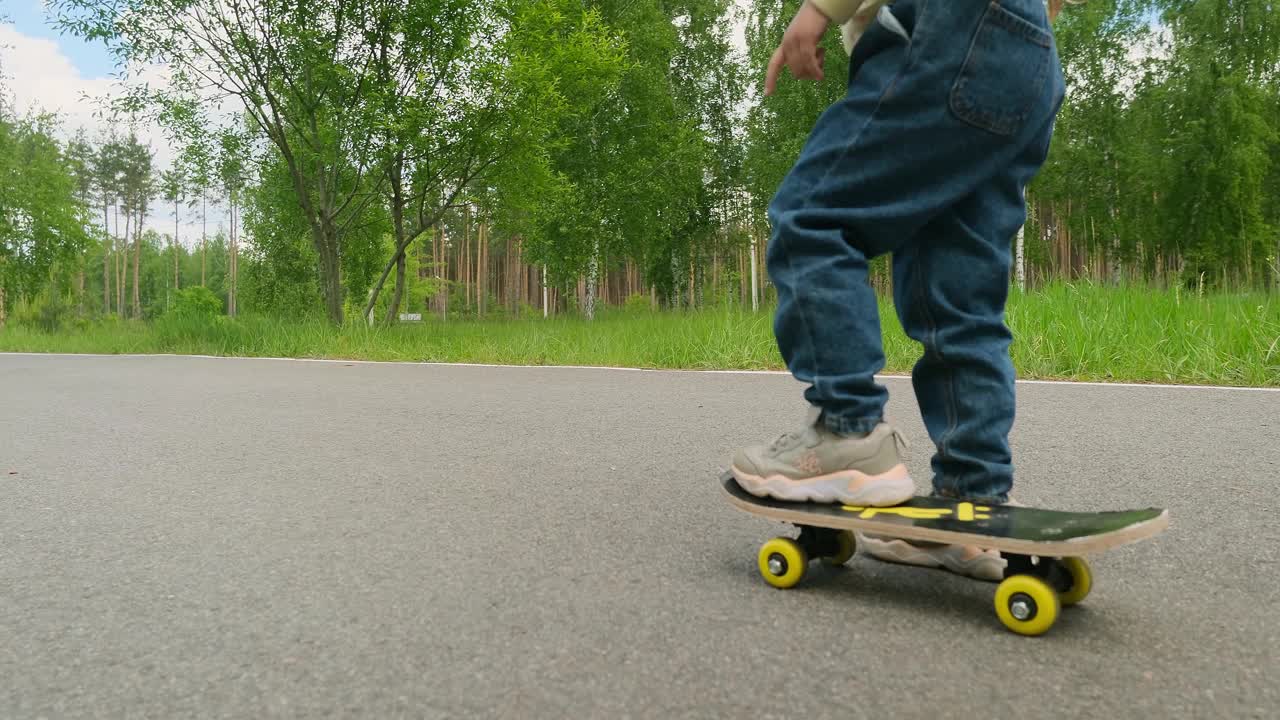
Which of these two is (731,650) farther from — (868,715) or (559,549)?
(559,549)

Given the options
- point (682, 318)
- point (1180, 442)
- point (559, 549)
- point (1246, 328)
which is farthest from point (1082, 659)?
point (682, 318)

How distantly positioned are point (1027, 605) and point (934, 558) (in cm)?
35

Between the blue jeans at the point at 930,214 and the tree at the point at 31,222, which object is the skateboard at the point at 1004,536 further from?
the tree at the point at 31,222

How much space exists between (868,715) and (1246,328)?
6.32m

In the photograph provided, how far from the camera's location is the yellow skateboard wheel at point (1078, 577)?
1.62m

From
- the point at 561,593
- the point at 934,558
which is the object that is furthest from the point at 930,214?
the point at 561,593

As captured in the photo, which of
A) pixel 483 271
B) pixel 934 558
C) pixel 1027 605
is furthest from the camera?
pixel 483 271

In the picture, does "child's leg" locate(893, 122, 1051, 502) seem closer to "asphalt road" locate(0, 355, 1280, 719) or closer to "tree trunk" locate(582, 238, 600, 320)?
"asphalt road" locate(0, 355, 1280, 719)

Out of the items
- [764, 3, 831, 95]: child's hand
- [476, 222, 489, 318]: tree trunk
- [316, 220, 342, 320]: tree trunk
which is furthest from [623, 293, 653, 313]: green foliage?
[764, 3, 831, 95]: child's hand

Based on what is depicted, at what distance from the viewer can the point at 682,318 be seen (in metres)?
10.5

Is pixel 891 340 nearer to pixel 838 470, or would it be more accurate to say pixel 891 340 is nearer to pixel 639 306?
pixel 838 470

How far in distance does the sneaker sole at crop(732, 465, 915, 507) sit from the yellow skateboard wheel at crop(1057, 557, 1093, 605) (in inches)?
12.5

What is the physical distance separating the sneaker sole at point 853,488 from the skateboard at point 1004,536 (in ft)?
0.05

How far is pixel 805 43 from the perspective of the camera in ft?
5.98
